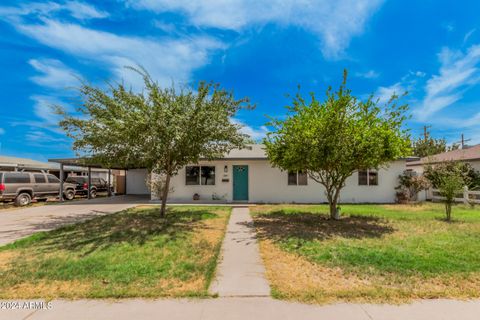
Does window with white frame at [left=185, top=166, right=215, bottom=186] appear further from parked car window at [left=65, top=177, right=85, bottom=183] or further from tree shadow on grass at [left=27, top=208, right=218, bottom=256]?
parked car window at [left=65, top=177, right=85, bottom=183]

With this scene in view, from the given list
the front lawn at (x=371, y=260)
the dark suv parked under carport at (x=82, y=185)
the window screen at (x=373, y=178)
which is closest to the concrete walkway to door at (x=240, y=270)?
the front lawn at (x=371, y=260)

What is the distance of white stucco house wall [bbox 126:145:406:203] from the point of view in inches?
616

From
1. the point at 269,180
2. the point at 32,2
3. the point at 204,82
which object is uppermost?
the point at 32,2

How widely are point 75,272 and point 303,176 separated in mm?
12953

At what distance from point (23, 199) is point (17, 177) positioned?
49.6 inches

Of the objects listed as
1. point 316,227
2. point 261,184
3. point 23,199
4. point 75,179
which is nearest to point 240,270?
point 316,227

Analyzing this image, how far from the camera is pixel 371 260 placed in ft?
16.5

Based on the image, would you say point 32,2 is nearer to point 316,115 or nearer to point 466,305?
point 316,115

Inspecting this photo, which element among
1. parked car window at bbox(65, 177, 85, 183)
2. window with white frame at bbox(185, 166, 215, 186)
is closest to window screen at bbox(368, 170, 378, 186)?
window with white frame at bbox(185, 166, 215, 186)

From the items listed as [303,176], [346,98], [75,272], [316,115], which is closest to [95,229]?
[75,272]

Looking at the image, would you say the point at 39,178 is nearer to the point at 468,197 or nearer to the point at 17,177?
the point at 17,177

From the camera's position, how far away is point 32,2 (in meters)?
7.75

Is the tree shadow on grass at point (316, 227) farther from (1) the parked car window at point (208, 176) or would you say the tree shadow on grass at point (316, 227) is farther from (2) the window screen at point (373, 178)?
(2) the window screen at point (373, 178)

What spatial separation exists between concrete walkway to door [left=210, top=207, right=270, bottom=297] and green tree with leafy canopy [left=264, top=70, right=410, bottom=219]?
304 cm
